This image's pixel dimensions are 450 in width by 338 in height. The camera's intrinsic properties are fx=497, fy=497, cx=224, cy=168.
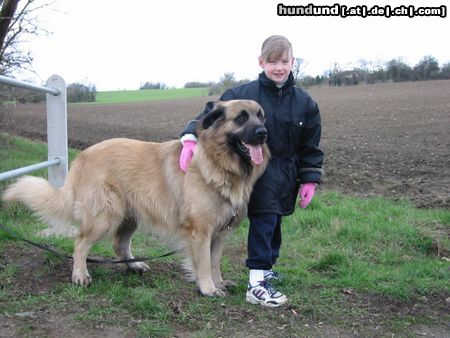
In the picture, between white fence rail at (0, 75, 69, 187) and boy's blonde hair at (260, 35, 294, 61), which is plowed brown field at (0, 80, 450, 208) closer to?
boy's blonde hair at (260, 35, 294, 61)

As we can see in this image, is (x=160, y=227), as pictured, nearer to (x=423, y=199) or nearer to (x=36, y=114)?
(x=423, y=199)

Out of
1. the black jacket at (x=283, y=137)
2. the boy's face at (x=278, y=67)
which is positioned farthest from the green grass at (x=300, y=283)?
the boy's face at (x=278, y=67)

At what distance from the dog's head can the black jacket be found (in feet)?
0.54

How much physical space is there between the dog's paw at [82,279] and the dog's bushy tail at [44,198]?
1.81 ft

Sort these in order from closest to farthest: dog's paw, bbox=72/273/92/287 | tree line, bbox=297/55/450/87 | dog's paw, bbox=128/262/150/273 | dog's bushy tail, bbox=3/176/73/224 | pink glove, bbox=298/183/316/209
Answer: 1. dog's paw, bbox=72/273/92/287
2. pink glove, bbox=298/183/316/209
3. dog's bushy tail, bbox=3/176/73/224
4. dog's paw, bbox=128/262/150/273
5. tree line, bbox=297/55/450/87

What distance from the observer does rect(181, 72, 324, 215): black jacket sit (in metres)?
4.06

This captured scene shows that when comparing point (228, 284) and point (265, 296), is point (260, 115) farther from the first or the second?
point (228, 284)

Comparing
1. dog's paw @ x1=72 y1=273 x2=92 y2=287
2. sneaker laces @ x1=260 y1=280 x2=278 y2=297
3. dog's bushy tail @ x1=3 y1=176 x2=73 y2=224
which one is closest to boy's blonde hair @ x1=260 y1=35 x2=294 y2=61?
sneaker laces @ x1=260 y1=280 x2=278 y2=297

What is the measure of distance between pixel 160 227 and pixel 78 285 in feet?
2.70

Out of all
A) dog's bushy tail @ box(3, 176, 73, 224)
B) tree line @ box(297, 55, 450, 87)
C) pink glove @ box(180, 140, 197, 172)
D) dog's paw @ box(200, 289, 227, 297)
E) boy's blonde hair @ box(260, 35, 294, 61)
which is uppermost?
tree line @ box(297, 55, 450, 87)

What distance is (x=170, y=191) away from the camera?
4211 millimetres

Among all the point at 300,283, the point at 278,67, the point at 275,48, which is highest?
the point at 275,48

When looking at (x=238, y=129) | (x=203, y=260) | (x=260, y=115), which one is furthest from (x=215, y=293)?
(x=260, y=115)

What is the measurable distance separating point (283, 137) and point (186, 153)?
81 cm
